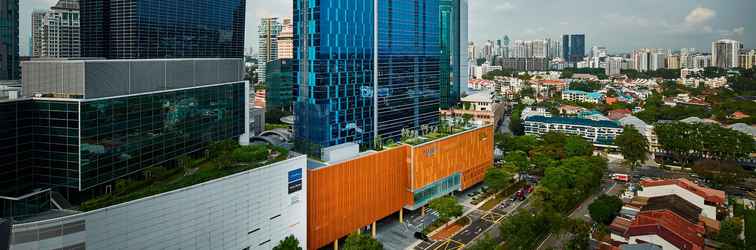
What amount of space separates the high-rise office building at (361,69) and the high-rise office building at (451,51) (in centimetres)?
1569

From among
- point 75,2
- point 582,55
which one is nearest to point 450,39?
point 75,2

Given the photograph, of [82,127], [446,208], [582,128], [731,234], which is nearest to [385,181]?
[446,208]

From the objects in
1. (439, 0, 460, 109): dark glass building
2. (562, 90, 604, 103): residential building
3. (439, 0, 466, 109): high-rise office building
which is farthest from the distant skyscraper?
(439, 0, 460, 109): dark glass building

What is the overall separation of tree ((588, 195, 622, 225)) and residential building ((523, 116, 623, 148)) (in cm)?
1472

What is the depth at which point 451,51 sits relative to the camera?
4166 cm

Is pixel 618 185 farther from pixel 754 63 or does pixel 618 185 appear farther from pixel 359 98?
pixel 754 63

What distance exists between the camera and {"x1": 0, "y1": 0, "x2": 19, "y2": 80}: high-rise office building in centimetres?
2312

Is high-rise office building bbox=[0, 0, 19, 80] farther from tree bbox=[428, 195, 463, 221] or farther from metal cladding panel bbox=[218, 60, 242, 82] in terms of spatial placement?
tree bbox=[428, 195, 463, 221]

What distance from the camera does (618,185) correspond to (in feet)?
74.5

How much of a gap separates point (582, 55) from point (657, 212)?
313ft

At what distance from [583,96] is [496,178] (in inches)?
1410

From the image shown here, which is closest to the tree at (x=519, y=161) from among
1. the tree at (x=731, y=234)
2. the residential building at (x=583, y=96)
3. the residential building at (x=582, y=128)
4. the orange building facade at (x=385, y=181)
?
the orange building facade at (x=385, y=181)

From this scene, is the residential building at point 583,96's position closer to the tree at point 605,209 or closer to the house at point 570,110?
the house at point 570,110

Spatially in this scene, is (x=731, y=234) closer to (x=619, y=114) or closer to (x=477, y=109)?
(x=477, y=109)
